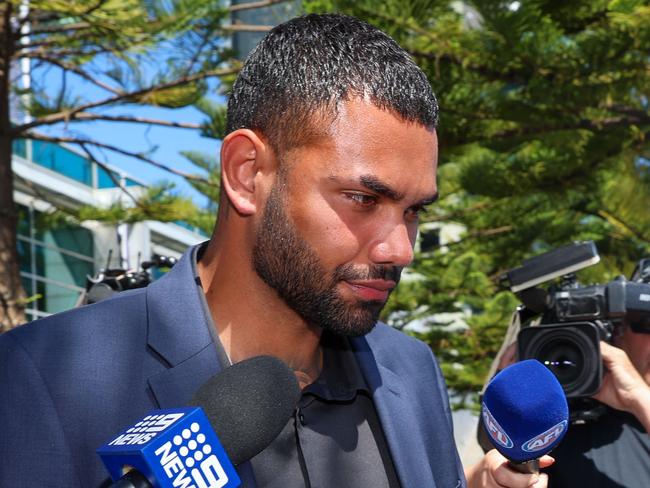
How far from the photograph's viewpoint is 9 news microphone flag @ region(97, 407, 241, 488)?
108cm

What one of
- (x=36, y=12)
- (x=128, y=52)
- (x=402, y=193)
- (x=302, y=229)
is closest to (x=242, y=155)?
(x=302, y=229)

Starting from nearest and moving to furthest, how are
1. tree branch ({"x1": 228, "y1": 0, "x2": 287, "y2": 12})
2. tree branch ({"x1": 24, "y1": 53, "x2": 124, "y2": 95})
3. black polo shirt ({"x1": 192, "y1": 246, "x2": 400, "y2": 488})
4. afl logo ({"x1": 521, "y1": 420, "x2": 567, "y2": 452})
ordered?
afl logo ({"x1": 521, "y1": 420, "x2": 567, "y2": 452})
black polo shirt ({"x1": 192, "y1": 246, "x2": 400, "y2": 488})
tree branch ({"x1": 228, "y1": 0, "x2": 287, "y2": 12})
tree branch ({"x1": 24, "y1": 53, "x2": 124, "y2": 95})

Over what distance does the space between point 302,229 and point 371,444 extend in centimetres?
49

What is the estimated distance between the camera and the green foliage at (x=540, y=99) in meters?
5.99

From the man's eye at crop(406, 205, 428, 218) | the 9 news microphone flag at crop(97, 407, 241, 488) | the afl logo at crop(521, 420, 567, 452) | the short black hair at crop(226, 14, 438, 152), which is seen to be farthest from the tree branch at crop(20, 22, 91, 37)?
the 9 news microphone flag at crop(97, 407, 241, 488)

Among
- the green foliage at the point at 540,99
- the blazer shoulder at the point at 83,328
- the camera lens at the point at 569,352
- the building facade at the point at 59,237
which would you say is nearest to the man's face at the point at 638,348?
the camera lens at the point at 569,352

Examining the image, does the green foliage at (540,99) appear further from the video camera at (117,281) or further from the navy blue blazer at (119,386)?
the navy blue blazer at (119,386)

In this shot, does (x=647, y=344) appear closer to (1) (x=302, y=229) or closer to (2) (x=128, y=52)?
(1) (x=302, y=229)

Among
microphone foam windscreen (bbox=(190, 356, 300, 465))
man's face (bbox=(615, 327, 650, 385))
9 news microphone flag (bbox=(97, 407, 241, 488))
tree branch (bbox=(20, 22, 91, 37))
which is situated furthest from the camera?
Answer: tree branch (bbox=(20, 22, 91, 37))

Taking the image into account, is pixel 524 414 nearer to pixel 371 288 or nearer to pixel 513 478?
pixel 513 478

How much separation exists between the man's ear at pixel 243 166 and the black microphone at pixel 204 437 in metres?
0.53

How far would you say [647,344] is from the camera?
9.75ft

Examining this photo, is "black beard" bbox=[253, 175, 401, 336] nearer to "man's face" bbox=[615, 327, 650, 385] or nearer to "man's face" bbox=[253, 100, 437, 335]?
"man's face" bbox=[253, 100, 437, 335]

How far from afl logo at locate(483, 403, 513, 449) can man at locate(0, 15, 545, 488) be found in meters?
0.11
